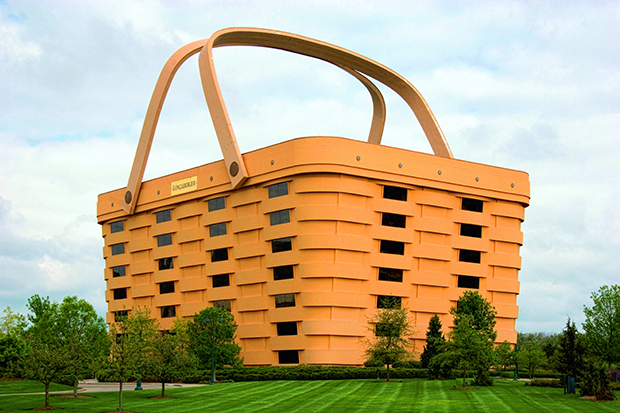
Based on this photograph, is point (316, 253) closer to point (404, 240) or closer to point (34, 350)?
point (404, 240)

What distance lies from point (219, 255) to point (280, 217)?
10540 millimetres

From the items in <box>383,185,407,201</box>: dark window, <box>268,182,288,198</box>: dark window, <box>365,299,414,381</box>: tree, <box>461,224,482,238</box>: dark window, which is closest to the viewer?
<box>365,299,414,381</box>: tree

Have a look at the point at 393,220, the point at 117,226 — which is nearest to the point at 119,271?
the point at 117,226

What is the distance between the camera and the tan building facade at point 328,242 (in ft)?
196

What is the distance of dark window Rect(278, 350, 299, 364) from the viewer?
197 ft

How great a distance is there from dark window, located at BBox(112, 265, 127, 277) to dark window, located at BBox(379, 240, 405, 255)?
3723 cm

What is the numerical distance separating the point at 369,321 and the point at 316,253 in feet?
27.0

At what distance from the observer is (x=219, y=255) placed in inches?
2726

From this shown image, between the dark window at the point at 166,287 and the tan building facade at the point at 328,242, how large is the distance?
0.13 metres

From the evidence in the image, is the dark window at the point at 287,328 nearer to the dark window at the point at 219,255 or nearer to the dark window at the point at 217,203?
the dark window at the point at 219,255

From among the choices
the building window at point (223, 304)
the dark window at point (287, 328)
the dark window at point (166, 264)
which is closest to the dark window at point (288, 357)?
the dark window at point (287, 328)

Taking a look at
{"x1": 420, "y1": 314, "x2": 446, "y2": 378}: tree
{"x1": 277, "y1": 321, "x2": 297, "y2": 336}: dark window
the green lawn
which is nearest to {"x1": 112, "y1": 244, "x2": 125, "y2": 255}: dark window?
{"x1": 277, "y1": 321, "x2": 297, "y2": 336}: dark window

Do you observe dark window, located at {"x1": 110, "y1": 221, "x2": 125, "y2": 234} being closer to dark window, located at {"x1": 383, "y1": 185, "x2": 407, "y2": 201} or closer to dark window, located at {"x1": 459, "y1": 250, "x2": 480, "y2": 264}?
dark window, located at {"x1": 383, "y1": 185, "x2": 407, "y2": 201}

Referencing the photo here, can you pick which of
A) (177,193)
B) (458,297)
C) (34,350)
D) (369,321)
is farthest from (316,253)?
(34,350)
